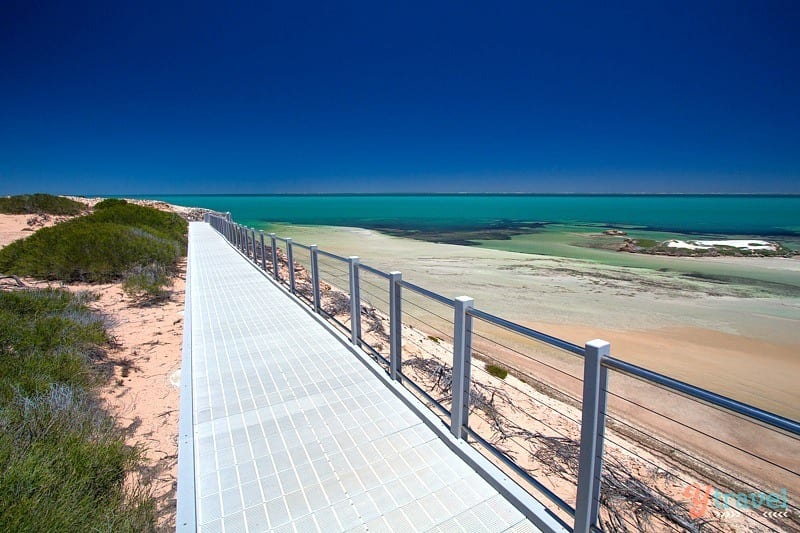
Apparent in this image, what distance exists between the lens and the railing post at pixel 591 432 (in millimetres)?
2043

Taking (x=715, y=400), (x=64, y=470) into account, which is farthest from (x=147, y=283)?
(x=715, y=400)

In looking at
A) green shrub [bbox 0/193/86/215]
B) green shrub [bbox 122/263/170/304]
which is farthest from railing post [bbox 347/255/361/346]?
green shrub [bbox 0/193/86/215]

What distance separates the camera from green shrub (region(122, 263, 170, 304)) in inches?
340

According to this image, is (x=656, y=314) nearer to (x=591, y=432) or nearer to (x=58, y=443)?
(x=591, y=432)

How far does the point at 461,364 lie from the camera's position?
10.3 ft

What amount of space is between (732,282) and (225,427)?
19977 millimetres

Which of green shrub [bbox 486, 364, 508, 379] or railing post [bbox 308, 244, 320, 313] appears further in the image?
railing post [bbox 308, 244, 320, 313]

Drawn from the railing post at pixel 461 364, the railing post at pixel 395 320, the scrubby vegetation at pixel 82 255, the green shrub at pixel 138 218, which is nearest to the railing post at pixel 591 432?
the railing post at pixel 461 364

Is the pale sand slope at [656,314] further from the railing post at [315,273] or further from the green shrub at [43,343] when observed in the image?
the green shrub at [43,343]

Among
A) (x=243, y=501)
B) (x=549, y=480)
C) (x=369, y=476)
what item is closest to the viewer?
(x=243, y=501)

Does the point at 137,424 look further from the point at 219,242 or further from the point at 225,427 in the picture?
the point at 219,242

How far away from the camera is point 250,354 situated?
5141 millimetres

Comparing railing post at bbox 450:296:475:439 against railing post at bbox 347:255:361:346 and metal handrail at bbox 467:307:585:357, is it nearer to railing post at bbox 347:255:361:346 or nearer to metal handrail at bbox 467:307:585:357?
metal handrail at bbox 467:307:585:357

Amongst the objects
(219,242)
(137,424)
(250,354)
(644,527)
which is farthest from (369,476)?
(219,242)
